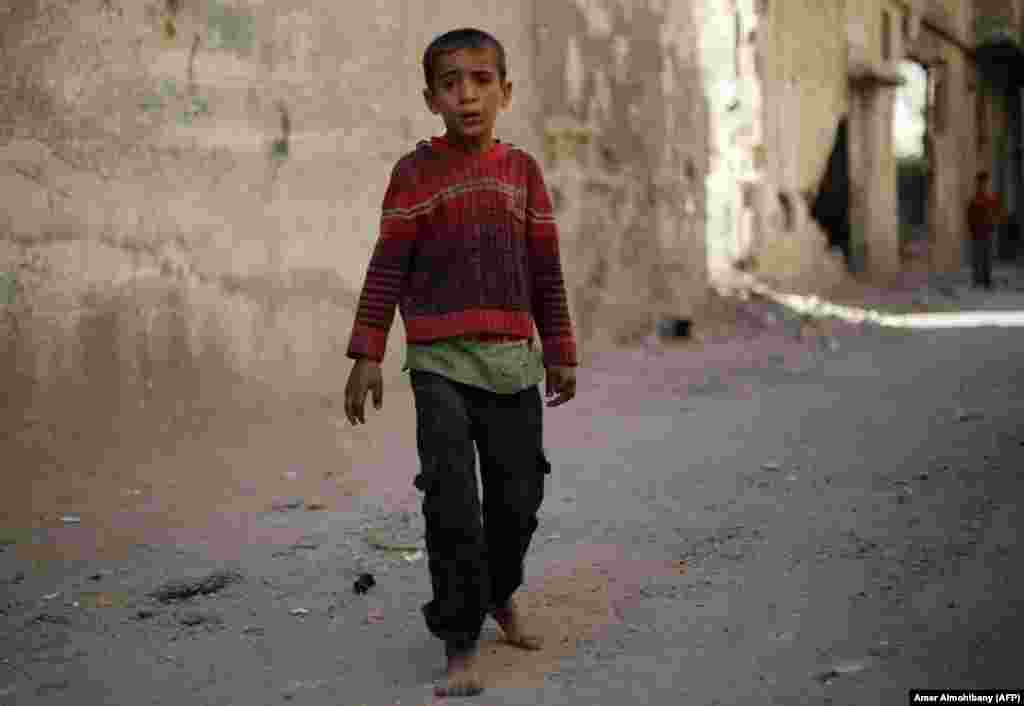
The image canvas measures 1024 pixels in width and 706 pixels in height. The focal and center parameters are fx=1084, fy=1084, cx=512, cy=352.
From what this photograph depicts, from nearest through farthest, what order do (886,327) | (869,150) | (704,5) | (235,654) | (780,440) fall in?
(235,654) → (780,440) → (886,327) → (704,5) → (869,150)

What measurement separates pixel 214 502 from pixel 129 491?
304 millimetres

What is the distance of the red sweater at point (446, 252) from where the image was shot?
2.33 meters

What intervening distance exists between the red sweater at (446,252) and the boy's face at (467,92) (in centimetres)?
6

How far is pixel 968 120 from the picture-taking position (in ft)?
64.8

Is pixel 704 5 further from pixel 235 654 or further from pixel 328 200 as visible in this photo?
pixel 235 654

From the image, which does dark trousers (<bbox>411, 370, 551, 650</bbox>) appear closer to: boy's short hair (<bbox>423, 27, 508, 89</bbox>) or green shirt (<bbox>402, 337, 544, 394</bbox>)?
green shirt (<bbox>402, 337, 544, 394</bbox>)

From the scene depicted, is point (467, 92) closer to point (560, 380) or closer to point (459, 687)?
point (560, 380)

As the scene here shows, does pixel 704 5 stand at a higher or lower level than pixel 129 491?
higher

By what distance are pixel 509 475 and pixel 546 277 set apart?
1.52 ft

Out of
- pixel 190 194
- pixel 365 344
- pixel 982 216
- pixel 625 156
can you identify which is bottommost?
pixel 365 344

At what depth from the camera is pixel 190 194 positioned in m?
4.32

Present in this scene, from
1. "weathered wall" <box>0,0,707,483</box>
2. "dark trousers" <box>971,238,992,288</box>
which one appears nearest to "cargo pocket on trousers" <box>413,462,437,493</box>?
"weathered wall" <box>0,0,707,483</box>

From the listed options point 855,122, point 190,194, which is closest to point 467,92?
point 190,194

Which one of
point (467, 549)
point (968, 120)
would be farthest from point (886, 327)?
point (968, 120)
